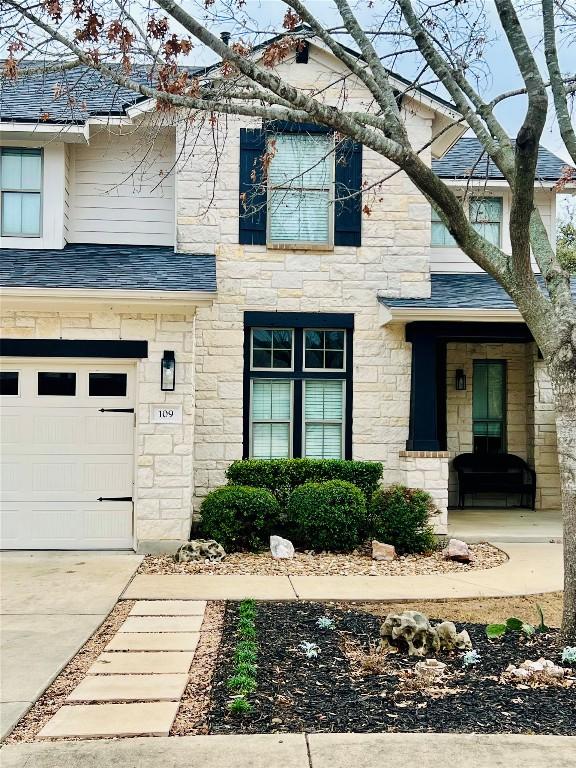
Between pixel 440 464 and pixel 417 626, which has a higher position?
pixel 440 464

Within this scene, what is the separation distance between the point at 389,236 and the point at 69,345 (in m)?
4.60

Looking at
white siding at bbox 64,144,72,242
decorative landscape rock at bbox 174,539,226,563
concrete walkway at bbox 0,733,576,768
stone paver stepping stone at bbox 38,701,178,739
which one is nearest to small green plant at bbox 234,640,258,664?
stone paver stepping stone at bbox 38,701,178,739

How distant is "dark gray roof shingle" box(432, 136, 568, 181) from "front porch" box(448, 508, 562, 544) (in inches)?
209

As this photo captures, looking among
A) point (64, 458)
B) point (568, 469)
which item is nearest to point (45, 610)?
point (64, 458)

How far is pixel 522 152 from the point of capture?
5348mm

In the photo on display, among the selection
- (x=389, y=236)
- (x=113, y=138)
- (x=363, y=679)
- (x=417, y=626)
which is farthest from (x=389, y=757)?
(x=113, y=138)

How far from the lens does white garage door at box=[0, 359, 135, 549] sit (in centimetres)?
A: 967

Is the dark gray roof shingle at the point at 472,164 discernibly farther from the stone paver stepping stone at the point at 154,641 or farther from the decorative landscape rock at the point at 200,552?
the stone paver stepping stone at the point at 154,641

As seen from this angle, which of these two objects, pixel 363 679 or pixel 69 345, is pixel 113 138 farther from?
pixel 363 679

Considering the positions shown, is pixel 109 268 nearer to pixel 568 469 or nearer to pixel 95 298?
pixel 95 298

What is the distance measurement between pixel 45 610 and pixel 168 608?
1.05m

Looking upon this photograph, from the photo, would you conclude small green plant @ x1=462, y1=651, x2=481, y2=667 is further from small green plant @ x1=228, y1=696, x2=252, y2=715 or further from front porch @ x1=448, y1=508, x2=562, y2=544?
front porch @ x1=448, y1=508, x2=562, y2=544

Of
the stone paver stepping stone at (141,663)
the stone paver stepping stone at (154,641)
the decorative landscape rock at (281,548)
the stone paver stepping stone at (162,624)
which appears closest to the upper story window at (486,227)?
the decorative landscape rock at (281,548)

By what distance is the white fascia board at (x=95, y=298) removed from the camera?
30.2ft
